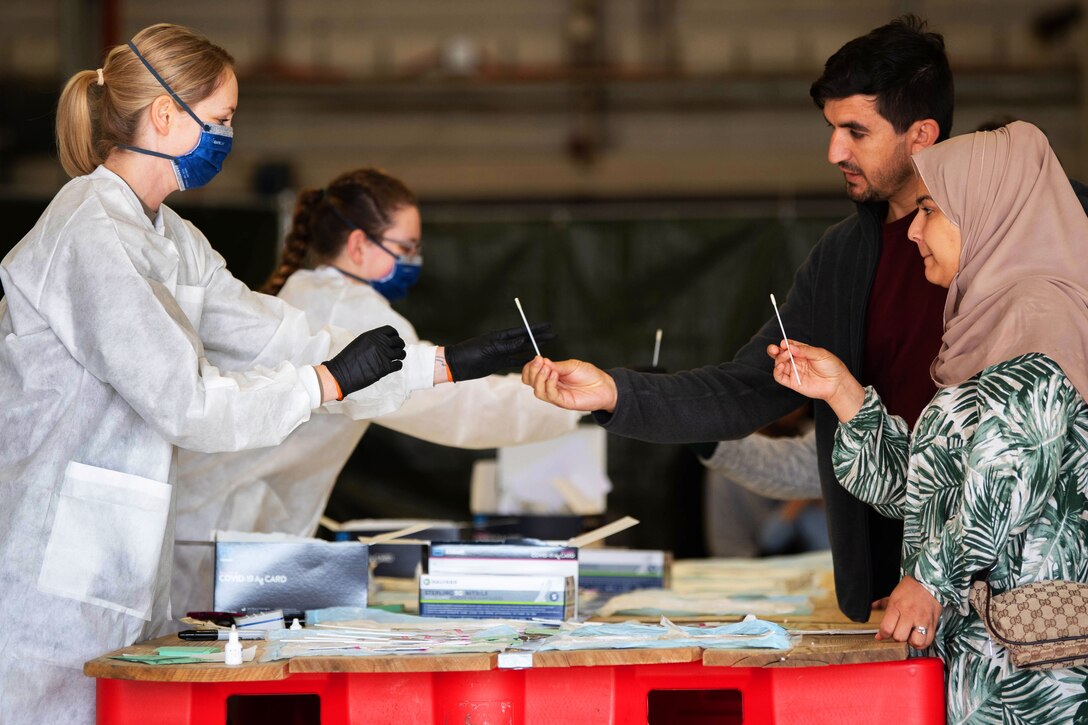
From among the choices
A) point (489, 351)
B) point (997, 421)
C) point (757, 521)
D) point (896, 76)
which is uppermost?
point (896, 76)

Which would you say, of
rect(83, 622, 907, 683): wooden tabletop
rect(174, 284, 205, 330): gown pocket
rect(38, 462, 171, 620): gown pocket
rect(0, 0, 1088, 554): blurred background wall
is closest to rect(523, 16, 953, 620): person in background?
rect(83, 622, 907, 683): wooden tabletop

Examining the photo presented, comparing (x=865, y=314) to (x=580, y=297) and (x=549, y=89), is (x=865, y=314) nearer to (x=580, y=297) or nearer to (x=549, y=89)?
(x=580, y=297)

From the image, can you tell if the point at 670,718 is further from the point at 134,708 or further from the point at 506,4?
the point at 506,4

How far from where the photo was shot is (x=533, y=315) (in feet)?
15.9

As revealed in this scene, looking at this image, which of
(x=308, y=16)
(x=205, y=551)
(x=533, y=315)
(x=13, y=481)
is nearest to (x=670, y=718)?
(x=205, y=551)

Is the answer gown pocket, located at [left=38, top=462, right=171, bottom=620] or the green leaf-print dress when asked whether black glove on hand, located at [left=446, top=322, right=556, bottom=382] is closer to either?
gown pocket, located at [left=38, top=462, right=171, bottom=620]

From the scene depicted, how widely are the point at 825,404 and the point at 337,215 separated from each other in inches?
57.1

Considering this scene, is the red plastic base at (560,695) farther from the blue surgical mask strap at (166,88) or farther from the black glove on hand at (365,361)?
the blue surgical mask strap at (166,88)

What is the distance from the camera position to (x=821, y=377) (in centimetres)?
233

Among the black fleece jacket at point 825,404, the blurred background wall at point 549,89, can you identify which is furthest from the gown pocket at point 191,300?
the blurred background wall at point 549,89

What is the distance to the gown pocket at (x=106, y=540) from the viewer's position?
6.79 feet

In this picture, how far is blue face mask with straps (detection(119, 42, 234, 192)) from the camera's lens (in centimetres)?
227

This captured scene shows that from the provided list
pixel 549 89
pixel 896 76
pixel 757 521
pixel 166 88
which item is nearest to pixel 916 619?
pixel 896 76

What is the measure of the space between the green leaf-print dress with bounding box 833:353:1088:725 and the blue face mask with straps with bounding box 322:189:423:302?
5.45 feet
